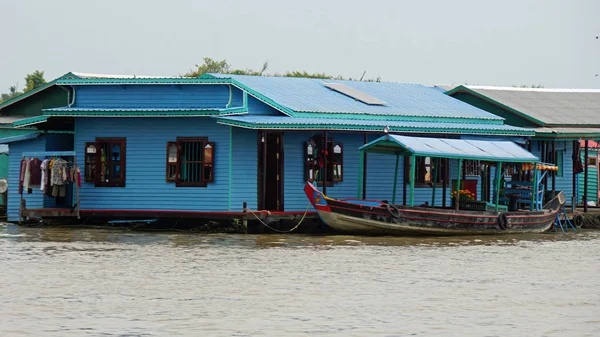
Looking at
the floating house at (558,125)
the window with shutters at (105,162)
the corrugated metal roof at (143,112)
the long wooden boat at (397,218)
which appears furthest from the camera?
the floating house at (558,125)

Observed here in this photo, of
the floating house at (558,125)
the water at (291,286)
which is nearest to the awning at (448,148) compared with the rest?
the water at (291,286)

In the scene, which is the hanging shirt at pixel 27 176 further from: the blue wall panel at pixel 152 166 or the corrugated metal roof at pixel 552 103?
the corrugated metal roof at pixel 552 103

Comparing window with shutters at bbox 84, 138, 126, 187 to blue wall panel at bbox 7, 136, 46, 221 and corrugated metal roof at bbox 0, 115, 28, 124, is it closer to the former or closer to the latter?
blue wall panel at bbox 7, 136, 46, 221

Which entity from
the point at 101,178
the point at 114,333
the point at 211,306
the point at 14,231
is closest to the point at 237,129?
the point at 101,178

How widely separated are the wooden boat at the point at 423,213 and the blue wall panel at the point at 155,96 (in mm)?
3255

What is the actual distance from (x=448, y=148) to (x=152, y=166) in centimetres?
711

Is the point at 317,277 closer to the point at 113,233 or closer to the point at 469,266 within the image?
the point at 469,266

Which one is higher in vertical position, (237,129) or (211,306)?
(237,129)

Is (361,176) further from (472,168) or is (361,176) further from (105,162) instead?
(105,162)

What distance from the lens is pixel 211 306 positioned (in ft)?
52.0

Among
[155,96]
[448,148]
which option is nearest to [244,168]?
[155,96]

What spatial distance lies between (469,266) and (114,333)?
358 inches

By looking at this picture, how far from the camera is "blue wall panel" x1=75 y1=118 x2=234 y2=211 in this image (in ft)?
90.5

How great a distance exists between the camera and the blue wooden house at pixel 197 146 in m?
27.6
